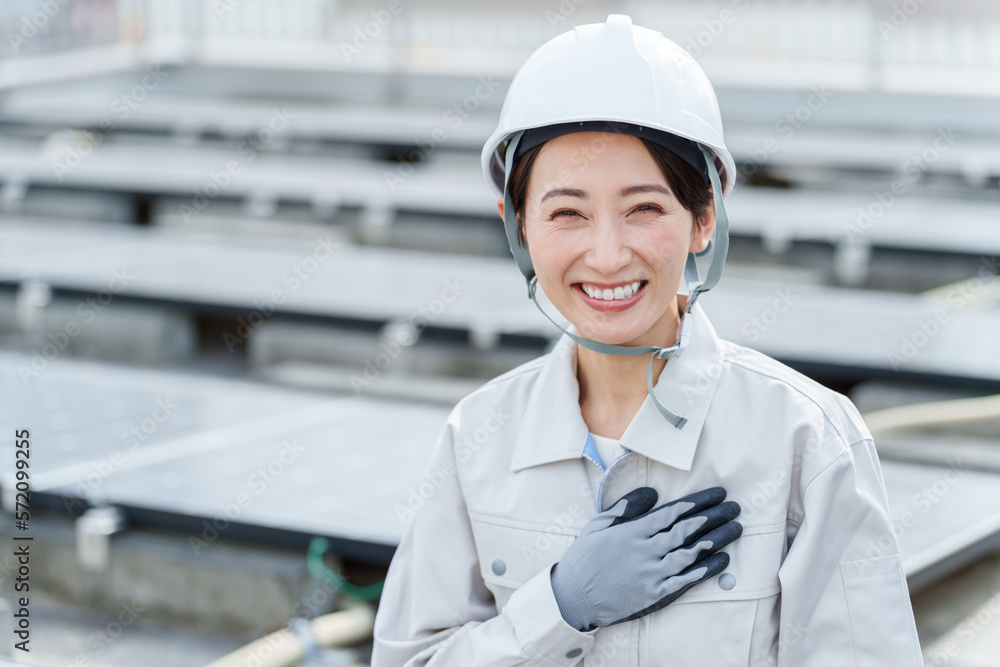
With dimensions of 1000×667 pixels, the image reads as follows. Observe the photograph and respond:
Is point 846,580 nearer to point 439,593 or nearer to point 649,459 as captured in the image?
point 649,459

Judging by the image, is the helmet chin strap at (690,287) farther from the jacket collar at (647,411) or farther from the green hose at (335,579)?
the green hose at (335,579)

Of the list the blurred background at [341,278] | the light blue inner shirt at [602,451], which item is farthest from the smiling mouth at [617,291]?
the blurred background at [341,278]

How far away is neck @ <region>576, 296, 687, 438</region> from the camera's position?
1.50 metres

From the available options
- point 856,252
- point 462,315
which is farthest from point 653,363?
point 856,252

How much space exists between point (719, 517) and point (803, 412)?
0.54 ft

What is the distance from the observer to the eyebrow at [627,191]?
133 cm

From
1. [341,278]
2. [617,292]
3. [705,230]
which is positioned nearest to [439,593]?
[617,292]

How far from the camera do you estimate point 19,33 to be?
1033 centimetres

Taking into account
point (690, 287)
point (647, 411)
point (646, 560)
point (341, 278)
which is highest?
point (690, 287)

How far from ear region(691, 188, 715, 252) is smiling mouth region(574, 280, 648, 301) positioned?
11 cm

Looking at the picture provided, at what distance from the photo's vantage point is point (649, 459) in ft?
4.79

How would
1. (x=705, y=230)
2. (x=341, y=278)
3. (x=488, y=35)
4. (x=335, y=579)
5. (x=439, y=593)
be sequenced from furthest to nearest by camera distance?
(x=488, y=35) → (x=341, y=278) → (x=335, y=579) → (x=439, y=593) → (x=705, y=230)

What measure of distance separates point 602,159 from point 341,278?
4.13m

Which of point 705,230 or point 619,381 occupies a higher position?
point 705,230
